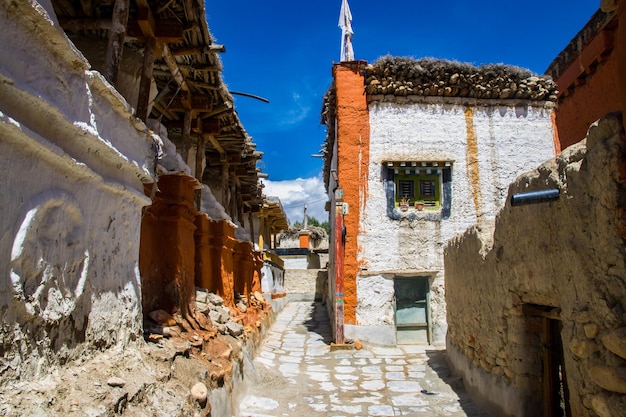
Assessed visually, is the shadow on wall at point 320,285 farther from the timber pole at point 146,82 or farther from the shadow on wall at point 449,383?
the timber pole at point 146,82

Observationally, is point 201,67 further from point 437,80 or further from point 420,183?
point 437,80

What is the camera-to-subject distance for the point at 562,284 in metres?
3.60

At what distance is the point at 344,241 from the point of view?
11.4m

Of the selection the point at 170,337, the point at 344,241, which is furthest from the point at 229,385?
the point at 344,241

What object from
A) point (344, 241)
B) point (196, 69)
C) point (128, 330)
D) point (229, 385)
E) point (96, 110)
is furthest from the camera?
point (344, 241)

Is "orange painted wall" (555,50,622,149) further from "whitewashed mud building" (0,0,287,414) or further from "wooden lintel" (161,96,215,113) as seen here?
"wooden lintel" (161,96,215,113)

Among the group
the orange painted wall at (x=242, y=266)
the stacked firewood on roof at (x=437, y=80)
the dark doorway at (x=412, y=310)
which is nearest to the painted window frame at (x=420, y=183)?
the dark doorway at (x=412, y=310)

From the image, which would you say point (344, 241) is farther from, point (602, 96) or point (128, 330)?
point (128, 330)

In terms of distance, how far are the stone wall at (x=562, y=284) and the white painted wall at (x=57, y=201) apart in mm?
3372

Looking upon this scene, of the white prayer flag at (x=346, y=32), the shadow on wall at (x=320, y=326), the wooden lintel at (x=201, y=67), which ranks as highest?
the white prayer flag at (x=346, y=32)

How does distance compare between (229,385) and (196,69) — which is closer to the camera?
(229,385)

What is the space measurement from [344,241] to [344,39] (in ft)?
20.7

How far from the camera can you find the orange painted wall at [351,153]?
11367mm

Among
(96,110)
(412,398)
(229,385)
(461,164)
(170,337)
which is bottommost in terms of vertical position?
(412,398)
